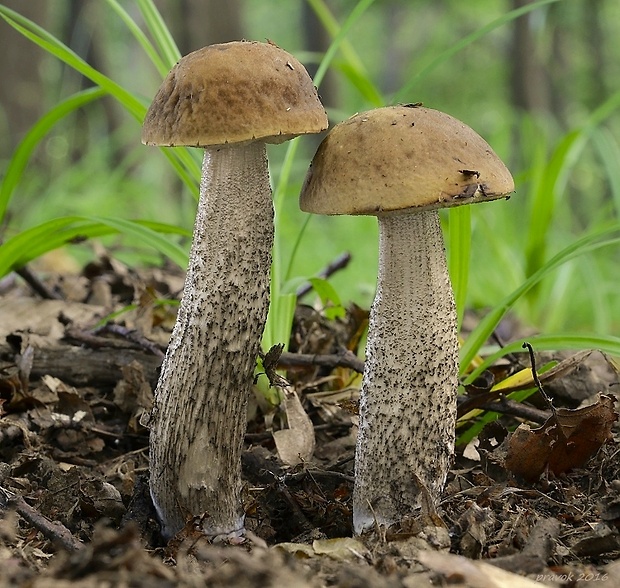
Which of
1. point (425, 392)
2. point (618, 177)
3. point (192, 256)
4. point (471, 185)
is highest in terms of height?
point (618, 177)

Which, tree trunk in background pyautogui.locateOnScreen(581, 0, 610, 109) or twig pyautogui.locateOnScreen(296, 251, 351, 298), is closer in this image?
twig pyautogui.locateOnScreen(296, 251, 351, 298)

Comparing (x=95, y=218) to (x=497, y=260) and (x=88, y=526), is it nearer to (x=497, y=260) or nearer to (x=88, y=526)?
(x=88, y=526)

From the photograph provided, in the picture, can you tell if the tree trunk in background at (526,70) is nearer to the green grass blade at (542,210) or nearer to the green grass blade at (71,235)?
the green grass blade at (542,210)

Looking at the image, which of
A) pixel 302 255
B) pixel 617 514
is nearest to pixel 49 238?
pixel 617 514

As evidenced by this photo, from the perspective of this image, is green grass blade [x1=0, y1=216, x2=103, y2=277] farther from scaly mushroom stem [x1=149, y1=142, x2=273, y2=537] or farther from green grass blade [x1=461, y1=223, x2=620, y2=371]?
green grass blade [x1=461, y1=223, x2=620, y2=371]

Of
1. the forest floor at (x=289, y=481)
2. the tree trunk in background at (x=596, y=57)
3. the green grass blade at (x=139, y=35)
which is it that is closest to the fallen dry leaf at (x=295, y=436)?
the forest floor at (x=289, y=481)

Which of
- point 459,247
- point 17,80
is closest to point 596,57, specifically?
point 17,80

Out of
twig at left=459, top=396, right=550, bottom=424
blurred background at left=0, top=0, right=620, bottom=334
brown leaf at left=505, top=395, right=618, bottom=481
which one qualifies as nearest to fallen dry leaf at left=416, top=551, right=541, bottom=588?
brown leaf at left=505, top=395, right=618, bottom=481
